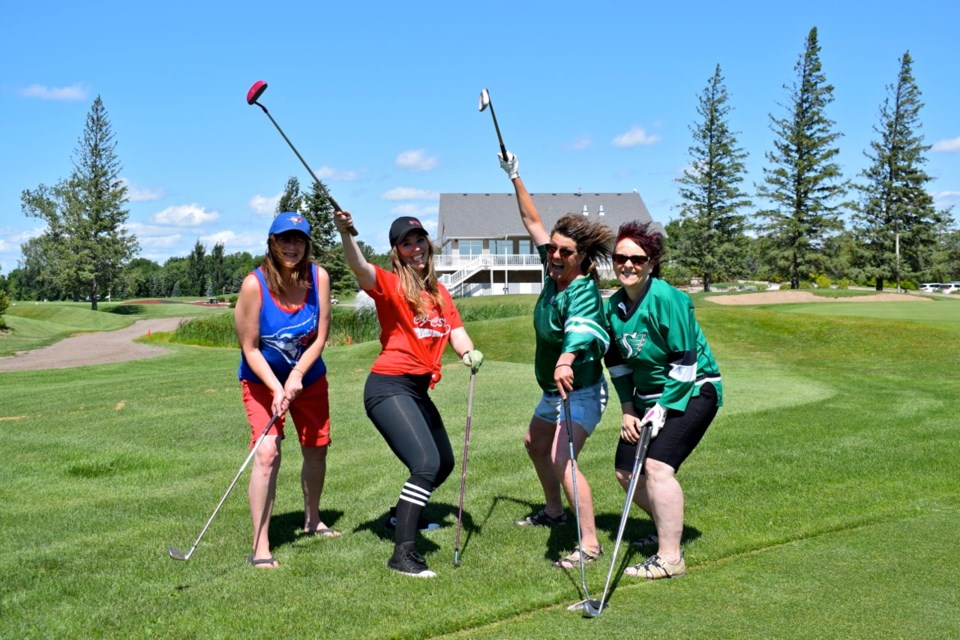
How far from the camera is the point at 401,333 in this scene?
5.60 m

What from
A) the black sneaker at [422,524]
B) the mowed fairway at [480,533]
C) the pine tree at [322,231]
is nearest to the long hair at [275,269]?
the mowed fairway at [480,533]

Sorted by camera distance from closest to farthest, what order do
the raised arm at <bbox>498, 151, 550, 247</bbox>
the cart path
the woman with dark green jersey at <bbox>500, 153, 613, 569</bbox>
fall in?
1. the woman with dark green jersey at <bbox>500, 153, 613, 569</bbox>
2. the raised arm at <bbox>498, 151, 550, 247</bbox>
3. the cart path

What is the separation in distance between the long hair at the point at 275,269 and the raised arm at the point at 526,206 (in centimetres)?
146

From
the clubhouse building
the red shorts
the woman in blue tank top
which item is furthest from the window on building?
the woman in blue tank top

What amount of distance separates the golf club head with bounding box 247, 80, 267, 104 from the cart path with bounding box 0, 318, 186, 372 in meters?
19.8

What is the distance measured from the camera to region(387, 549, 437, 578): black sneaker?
201 inches

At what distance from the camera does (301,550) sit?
5719 millimetres

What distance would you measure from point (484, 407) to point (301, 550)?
6.36 m

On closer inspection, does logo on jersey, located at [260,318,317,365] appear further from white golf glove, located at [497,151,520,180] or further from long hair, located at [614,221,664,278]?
long hair, located at [614,221,664,278]

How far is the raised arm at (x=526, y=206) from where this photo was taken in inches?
226

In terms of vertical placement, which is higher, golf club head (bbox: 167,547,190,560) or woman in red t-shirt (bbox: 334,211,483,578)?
woman in red t-shirt (bbox: 334,211,483,578)

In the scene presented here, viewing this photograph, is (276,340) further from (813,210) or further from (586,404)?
(813,210)

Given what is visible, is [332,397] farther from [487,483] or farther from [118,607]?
[118,607]

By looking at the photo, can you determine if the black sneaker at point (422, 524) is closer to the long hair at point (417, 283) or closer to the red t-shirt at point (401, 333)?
the red t-shirt at point (401, 333)
